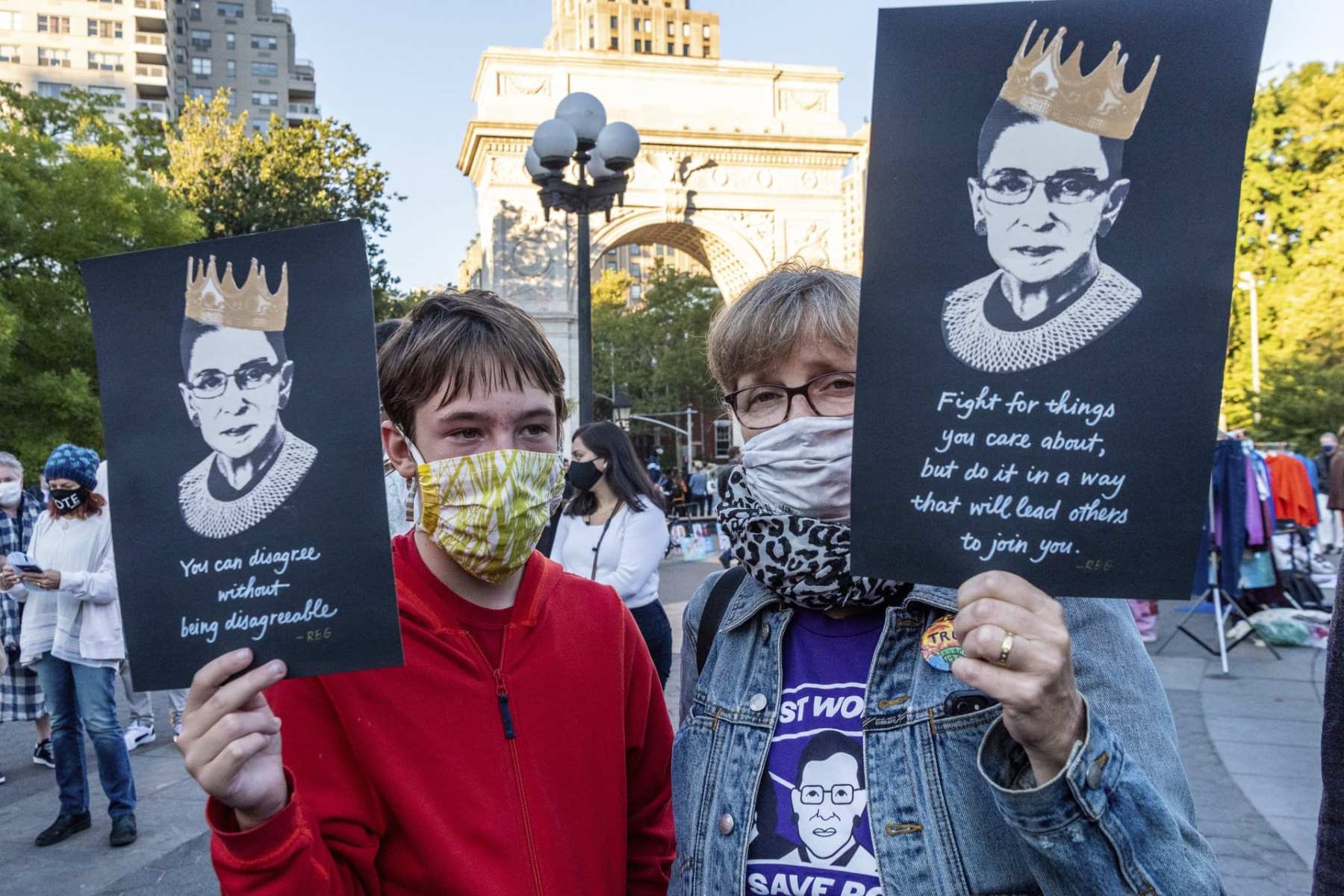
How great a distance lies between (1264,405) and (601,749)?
3214 cm

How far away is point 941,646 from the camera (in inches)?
67.4

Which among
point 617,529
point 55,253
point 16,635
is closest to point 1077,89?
point 617,529

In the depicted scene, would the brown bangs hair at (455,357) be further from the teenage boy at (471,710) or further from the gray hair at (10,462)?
the gray hair at (10,462)

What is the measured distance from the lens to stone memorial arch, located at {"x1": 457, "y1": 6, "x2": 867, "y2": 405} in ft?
101

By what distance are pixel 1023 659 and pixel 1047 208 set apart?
0.55 metres

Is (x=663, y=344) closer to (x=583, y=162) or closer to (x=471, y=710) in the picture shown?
(x=583, y=162)

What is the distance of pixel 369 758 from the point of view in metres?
1.81

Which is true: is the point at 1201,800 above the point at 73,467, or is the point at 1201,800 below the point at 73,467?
below

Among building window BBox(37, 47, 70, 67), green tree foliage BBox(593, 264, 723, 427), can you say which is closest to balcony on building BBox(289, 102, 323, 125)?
building window BBox(37, 47, 70, 67)

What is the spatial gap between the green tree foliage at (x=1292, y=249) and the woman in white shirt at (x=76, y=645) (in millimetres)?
30109

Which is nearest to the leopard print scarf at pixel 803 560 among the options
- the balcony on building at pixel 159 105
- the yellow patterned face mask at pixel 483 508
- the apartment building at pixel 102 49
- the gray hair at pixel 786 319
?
the gray hair at pixel 786 319

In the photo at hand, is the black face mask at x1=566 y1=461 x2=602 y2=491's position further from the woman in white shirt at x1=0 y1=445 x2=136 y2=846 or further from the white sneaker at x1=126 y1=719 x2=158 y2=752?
the white sneaker at x1=126 y1=719 x2=158 y2=752

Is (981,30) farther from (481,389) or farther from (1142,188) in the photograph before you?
(481,389)

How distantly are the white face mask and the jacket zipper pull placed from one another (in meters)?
0.59
